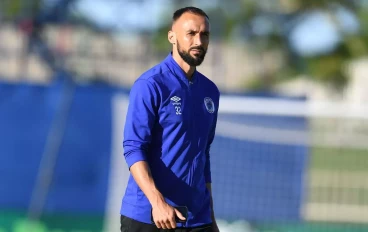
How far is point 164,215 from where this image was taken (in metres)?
4.48

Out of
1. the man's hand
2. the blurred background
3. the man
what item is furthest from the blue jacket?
the blurred background

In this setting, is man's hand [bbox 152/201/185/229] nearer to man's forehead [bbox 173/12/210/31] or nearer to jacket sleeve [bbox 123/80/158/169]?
jacket sleeve [bbox 123/80/158/169]

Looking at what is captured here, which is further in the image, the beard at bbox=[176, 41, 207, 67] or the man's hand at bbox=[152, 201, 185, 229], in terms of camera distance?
the beard at bbox=[176, 41, 207, 67]

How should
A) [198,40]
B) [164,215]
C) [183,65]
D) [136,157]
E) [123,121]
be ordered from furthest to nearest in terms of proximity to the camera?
1. [123,121]
2. [183,65]
3. [198,40]
4. [136,157]
5. [164,215]

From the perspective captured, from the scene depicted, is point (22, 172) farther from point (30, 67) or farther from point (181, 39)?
point (181, 39)

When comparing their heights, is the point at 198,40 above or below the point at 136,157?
above

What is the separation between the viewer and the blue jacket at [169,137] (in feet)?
15.3

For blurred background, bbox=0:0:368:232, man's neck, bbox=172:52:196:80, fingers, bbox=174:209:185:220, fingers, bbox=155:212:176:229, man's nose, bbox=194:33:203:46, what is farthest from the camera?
blurred background, bbox=0:0:368:232

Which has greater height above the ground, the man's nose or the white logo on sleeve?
the man's nose

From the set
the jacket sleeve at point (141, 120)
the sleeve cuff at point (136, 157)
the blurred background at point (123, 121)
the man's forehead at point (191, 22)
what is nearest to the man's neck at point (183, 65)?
the man's forehead at point (191, 22)

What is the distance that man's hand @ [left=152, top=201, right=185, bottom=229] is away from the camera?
448 centimetres

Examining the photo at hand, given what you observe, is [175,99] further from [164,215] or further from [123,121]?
[123,121]

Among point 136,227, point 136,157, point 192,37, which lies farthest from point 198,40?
point 136,227

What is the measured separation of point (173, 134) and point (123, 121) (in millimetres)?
6727
